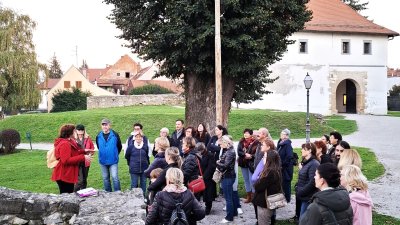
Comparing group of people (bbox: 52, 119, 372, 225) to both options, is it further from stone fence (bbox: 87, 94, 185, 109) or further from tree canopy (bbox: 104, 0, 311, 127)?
stone fence (bbox: 87, 94, 185, 109)

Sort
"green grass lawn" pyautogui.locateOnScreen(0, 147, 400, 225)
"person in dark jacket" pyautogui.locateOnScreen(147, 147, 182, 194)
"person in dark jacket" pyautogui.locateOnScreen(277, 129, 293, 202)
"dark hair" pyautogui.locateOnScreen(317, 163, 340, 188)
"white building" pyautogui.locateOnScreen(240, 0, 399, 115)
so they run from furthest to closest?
1. "white building" pyautogui.locateOnScreen(240, 0, 399, 115)
2. "green grass lawn" pyautogui.locateOnScreen(0, 147, 400, 225)
3. "person in dark jacket" pyautogui.locateOnScreen(277, 129, 293, 202)
4. "person in dark jacket" pyautogui.locateOnScreen(147, 147, 182, 194)
5. "dark hair" pyautogui.locateOnScreen(317, 163, 340, 188)

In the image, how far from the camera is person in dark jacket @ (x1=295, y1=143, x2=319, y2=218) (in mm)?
7324

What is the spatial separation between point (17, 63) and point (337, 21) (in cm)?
2946

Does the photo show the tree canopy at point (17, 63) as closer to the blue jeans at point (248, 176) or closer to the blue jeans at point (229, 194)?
the blue jeans at point (248, 176)

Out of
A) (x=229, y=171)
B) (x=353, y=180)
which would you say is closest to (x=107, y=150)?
(x=229, y=171)

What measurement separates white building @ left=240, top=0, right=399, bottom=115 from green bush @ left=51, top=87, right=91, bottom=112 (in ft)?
69.0

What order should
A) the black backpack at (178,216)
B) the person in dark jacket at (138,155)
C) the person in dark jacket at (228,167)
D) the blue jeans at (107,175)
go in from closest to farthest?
the black backpack at (178,216) < the person in dark jacket at (228,167) < the person in dark jacket at (138,155) < the blue jeans at (107,175)

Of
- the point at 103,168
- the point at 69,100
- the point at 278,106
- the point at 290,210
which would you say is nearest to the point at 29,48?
the point at 69,100

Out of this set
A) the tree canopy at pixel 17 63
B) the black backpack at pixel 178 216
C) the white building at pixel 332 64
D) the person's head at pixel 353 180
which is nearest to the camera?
the person's head at pixel 353 180

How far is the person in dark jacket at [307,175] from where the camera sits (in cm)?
732

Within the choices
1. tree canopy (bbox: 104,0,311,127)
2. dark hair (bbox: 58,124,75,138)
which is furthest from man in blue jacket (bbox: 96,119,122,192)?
tree canopy (bbox: 104,0,311,127)

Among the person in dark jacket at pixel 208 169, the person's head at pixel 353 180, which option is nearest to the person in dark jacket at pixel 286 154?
the person in dark jacket at pixel 208 169

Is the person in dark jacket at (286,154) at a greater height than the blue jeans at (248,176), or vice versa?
the person in dark jacket at (286,154)

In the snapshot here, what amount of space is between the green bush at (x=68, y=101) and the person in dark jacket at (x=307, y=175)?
49711 millimetres
